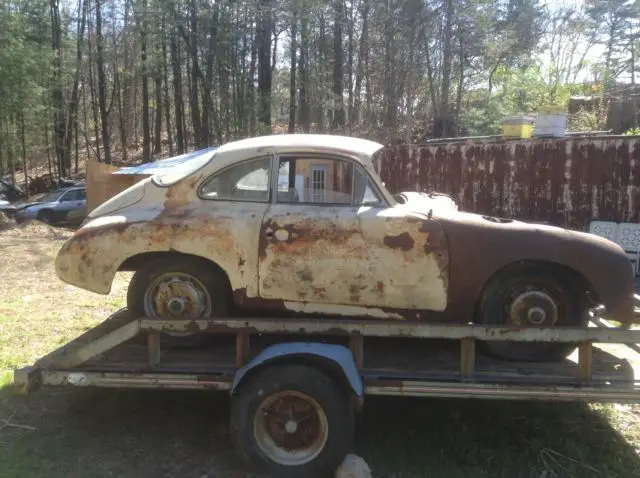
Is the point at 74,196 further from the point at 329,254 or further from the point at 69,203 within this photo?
the point at 329,254

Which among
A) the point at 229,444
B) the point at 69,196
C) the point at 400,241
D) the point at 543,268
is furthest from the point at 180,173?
the point at 69,196

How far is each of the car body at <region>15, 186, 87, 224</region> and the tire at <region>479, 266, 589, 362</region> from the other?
18377 millimetres

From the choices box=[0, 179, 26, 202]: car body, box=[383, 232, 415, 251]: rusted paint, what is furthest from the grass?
box=[0, 179, 26, 202]: car body

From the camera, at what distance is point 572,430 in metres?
4.21

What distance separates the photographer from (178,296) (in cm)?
421

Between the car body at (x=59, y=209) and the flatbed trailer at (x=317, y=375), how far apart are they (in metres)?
17.4

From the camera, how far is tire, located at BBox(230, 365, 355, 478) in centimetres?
342

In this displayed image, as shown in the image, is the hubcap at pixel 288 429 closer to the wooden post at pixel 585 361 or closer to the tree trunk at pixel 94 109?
the wooden post at pixel 585 361

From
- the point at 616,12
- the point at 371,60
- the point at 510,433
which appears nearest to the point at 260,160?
the point at 510,433

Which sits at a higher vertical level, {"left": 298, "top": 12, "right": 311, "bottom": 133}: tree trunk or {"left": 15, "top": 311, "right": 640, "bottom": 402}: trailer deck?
{"left": 298, "top": 12, "right": 311, "bottom": 133}: tree trunk

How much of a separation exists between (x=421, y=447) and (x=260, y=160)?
7.76 ft

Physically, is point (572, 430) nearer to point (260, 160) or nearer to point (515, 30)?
point (260, 160)

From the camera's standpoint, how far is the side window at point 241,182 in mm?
4246

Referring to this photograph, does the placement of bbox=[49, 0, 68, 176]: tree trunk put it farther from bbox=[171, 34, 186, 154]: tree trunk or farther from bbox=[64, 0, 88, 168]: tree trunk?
bbox=[171, 34, 186, 154]: tree trunk
